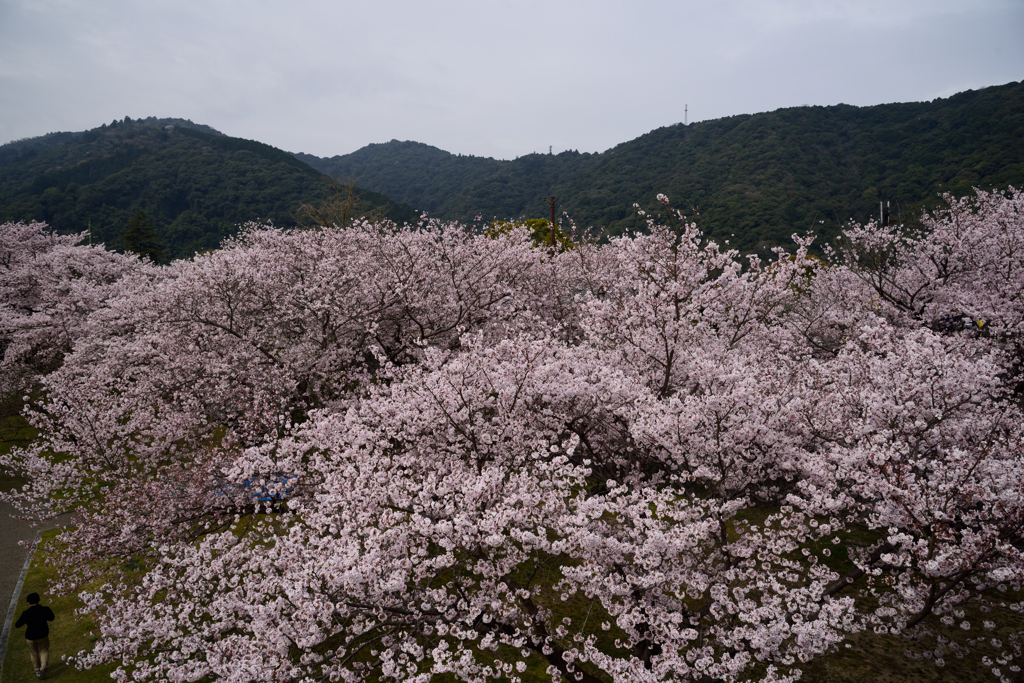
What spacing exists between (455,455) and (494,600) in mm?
3427

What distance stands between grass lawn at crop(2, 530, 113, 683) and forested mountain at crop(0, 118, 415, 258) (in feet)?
150

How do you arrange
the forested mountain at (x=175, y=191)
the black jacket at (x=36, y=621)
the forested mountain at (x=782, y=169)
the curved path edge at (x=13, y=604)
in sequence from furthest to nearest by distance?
the forested mountain at (x=175, y=191) → the forested mountain at (x=782, y=169) → the curved path edge at (x=13, y=604) → the black jacket at (x=36, y=621)

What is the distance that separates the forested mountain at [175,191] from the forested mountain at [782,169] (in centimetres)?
1472

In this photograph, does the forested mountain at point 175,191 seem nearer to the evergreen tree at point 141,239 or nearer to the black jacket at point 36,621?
the evergreen tree at point 141,239

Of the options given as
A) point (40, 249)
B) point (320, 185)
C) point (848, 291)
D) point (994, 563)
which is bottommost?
point (994, 563)

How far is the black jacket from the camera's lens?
8.01 meters

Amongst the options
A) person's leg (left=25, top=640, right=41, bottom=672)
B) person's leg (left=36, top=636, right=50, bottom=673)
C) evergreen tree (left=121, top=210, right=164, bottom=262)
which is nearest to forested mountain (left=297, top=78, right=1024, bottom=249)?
evergreen tree (left=121, top=210, right=164, bottom=262)

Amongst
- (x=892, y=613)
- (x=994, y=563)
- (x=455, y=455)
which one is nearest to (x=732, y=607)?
(x=892, y=613)

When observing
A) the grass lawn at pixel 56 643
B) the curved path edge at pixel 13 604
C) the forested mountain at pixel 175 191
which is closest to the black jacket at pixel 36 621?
the grass lawn at pixel 56 643

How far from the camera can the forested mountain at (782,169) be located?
47.2 metres

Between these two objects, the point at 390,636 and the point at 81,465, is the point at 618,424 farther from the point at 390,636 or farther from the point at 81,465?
the point at 81,465

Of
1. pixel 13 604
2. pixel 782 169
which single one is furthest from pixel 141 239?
pixel 782 169

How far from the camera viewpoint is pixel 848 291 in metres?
19.4

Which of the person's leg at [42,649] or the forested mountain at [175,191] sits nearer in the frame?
the person's leg at [42,649]
